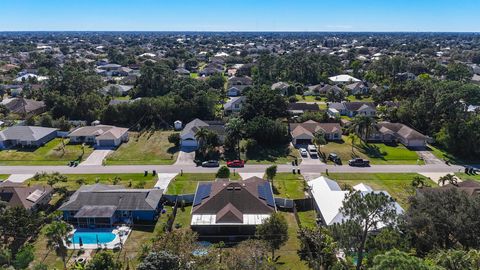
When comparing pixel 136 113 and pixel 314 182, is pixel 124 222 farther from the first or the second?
pixel 136 113

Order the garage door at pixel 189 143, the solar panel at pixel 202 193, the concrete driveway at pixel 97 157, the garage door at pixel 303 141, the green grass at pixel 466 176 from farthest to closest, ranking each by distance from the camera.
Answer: the garage door at pixel 303 141
the garage door at pixel 189 143
the concrete driveway at pixel 97 157
the green grass at pixel 466 176
the solar panel at pixel 202 193

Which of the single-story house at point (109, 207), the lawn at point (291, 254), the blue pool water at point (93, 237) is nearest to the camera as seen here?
the lawn at point (291, 254)

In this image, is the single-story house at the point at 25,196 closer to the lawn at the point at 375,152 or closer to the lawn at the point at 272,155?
the lawn at the point at 272,155

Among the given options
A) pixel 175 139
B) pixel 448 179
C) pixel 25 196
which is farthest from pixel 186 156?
pixel 448 179

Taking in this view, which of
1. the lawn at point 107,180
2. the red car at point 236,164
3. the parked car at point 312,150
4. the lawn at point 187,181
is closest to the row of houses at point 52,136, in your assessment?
the lawn at point 107,180

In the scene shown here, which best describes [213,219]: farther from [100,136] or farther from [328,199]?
[100,136]

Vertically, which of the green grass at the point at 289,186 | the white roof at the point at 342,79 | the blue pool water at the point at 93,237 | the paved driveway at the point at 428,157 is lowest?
the blue pool water at the point at 93,237
